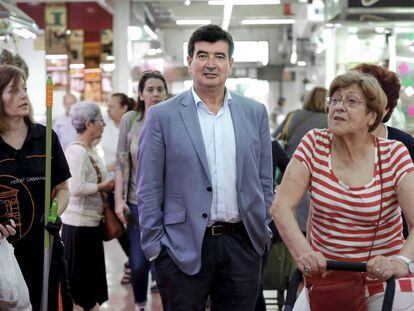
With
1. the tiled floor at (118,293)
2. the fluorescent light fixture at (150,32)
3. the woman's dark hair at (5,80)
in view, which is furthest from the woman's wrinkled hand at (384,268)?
the fluorescent light fixture at (150,32)

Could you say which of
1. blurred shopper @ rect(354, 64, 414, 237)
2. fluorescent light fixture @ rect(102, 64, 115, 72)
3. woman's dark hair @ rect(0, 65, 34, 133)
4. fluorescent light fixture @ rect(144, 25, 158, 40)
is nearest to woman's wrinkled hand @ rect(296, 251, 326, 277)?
blurred shopper @ rect(354, 64, 414, 237)

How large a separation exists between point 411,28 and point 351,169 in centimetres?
735

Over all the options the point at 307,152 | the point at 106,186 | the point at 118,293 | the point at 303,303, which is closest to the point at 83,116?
the point at 106,186

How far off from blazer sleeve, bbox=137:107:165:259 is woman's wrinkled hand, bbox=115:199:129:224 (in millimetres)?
1810

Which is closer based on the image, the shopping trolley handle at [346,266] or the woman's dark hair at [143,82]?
the shopping trolley handle at [346,266]

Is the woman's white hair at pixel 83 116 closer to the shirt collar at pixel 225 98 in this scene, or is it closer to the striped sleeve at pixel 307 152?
the shirt collar at pixel 225 98

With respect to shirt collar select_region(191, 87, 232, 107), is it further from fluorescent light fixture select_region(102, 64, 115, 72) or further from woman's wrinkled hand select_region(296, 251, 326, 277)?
fluorescent light fixture select_region(102, 64, 115, 72)

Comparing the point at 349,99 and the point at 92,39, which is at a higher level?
the point at 92,39

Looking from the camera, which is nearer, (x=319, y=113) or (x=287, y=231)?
(x=287, y=231)

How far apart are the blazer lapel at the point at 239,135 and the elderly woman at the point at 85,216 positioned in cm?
206

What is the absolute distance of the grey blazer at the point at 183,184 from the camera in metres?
3.39

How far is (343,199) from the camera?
280 centimetres

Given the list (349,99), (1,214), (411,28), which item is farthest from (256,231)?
(411,28)

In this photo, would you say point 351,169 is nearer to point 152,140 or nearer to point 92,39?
point 152,140
